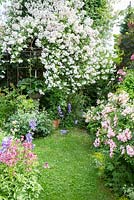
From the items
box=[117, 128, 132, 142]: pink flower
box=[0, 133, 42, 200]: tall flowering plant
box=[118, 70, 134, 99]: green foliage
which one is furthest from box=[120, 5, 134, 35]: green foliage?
box=[0, 133, 42, 200]: tall flowering plant

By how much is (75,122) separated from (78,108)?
0.44 m

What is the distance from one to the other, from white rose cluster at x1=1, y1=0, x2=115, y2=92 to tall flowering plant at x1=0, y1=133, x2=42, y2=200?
3492mm

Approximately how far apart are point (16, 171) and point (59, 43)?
12.5ft

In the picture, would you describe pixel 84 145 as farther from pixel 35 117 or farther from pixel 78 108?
pixel 78 108

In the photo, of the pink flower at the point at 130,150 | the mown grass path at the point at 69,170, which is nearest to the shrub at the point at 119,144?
the pink flower at the point at 130,150

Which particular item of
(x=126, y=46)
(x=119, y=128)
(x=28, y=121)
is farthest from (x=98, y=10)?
(x=119, y=128)

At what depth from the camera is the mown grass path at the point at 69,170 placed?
189 inches

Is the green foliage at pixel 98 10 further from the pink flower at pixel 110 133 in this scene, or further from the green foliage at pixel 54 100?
the pink flower at pixel 110 133

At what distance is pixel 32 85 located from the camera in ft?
25.4

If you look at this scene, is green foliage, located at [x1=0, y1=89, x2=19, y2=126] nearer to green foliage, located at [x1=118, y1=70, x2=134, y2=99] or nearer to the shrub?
green foliage, located at [x1=118, y1=70, x2=134, y2=99]

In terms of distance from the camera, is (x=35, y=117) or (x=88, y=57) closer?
(x=35, y=117)

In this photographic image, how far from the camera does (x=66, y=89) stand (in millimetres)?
7703

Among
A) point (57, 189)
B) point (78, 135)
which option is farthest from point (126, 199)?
point (78, 135)

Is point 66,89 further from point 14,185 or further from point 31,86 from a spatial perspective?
point 14,185
